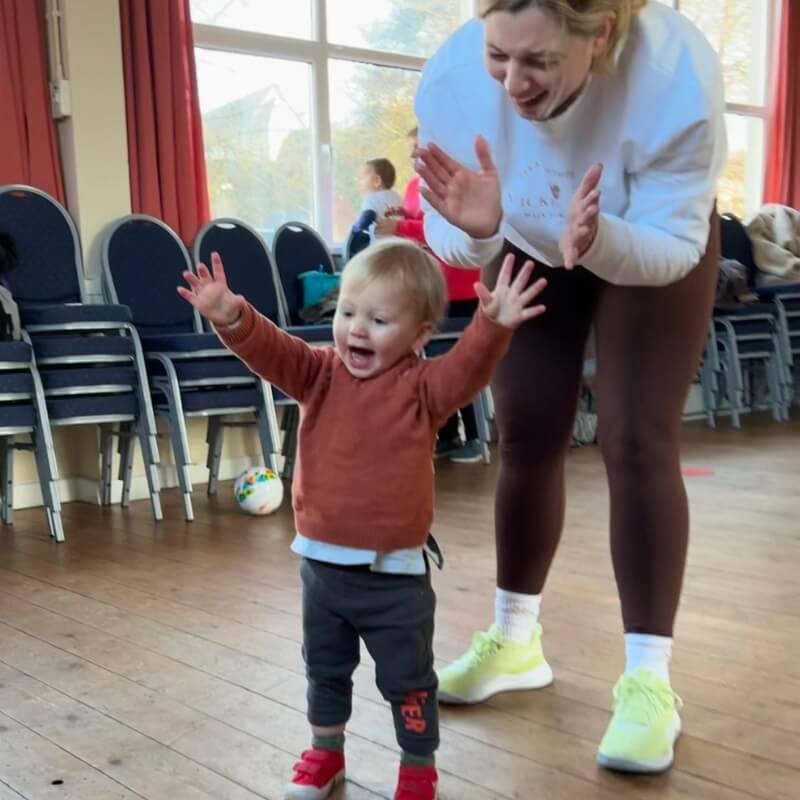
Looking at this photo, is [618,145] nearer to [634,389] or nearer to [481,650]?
[634,389]

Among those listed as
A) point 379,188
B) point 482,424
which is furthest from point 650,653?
point 379,188

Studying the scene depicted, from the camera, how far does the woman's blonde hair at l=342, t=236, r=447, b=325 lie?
1248 mm

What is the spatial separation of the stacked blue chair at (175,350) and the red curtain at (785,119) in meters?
3.93

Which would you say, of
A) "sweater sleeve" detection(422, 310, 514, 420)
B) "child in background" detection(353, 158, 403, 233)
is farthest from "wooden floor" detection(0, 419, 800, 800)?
"child in background" detection(353, 158, 403, 233)

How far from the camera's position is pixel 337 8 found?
444 centimetres

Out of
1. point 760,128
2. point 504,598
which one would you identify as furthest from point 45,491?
point 760,128

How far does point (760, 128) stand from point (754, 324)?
65.7 inches

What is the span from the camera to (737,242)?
5.48m

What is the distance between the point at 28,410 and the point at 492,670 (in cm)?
183

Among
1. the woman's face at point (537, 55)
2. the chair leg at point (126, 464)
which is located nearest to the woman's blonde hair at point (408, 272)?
the woman's face at point (537, 55)

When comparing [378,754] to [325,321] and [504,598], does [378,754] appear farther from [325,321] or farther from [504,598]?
[325,321]

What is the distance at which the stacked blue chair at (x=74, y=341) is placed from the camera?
3029 mm

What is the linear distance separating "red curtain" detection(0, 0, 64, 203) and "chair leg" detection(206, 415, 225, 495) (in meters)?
0.96

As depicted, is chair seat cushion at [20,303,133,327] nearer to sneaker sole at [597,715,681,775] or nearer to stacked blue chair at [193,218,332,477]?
stacked blue chair at [193,218,332,477]
